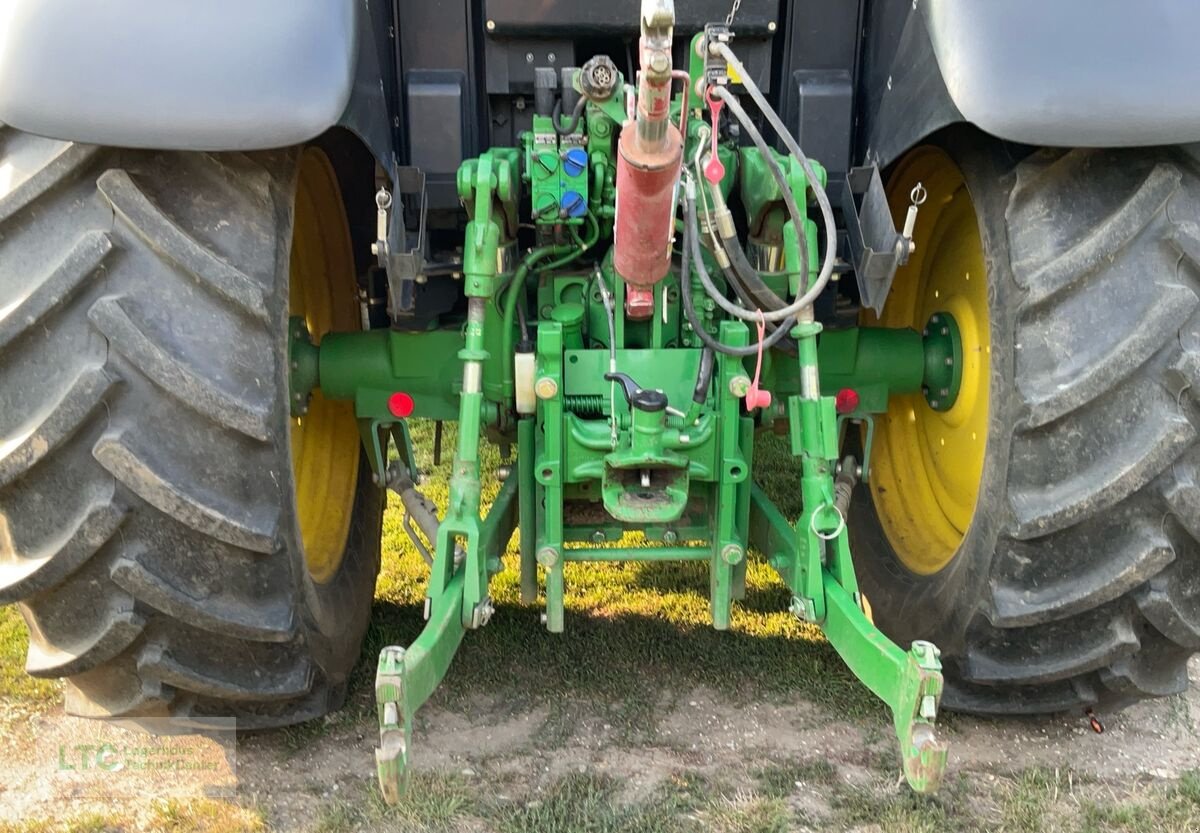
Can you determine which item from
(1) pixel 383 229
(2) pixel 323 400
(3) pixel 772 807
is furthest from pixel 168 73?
(3) pixel 772 807

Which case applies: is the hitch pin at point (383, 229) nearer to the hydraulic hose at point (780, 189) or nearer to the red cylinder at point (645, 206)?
the red cylinder at point (645, 206)

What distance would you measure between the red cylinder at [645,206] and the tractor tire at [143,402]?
65 centimetres

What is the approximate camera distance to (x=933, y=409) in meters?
2.78

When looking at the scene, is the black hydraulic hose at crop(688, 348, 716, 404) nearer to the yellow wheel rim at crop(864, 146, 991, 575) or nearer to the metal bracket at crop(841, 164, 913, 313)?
the metal bracket at crop(841, 164, 913, 313)

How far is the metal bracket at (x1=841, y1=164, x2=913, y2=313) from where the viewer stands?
2.19 meters

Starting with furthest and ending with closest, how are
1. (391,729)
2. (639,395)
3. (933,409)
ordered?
1. (933,409)
2. (639,395)
3. (391,729)

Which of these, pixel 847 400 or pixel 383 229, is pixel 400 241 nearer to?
pixel 383 229

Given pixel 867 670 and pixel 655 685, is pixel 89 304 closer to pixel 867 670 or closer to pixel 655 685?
pixel 867 670

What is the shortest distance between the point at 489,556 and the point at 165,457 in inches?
28.0

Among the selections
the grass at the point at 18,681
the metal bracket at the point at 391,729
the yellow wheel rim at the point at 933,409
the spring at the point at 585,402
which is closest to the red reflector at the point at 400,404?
the spring at the point at 585,402

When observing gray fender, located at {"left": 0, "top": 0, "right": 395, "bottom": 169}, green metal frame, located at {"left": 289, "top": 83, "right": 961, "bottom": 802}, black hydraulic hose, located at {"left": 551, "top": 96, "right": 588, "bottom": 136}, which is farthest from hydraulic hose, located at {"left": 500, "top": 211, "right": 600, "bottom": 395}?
gray fender, located at {"left": 0, "top": 0, "right": 395, "bottom": 169}

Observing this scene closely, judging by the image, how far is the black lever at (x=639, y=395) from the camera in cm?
208

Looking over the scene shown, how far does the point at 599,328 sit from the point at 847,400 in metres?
0.66

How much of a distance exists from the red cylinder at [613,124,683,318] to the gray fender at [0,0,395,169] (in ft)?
1.69
